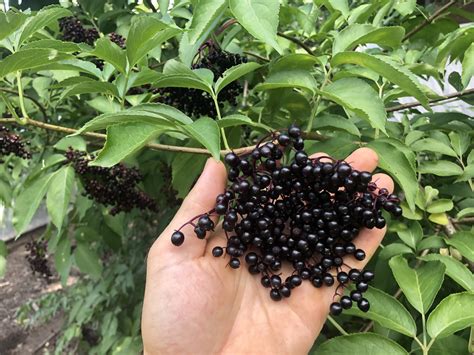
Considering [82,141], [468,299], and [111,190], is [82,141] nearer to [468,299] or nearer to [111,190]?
[111,190]

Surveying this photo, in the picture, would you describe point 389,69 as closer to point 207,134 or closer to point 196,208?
point 207,134

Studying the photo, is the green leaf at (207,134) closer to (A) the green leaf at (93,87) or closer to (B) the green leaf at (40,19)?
(A) the green leaf at (93,87)

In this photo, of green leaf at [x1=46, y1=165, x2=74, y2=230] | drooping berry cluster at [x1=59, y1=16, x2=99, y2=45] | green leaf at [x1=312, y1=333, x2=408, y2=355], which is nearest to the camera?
green leaf at [x1=312, y1=333, x2=408, y2=355]

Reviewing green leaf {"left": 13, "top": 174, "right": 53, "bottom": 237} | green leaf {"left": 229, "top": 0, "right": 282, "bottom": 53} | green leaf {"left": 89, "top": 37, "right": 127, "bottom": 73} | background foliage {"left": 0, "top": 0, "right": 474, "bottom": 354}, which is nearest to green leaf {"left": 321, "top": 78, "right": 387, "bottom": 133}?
background foliage {"left": 0, "top": 0, "right": 474, "bottom": 354}

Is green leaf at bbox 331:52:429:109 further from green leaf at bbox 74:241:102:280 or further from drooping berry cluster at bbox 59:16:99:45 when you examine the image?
green leaf at bbox 74:241:102:280

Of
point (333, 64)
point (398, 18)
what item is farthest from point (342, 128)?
point (398, 18)

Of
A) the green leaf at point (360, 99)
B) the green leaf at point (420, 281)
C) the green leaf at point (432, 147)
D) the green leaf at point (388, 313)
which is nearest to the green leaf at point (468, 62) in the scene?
the green leaf at point (432, 147)
